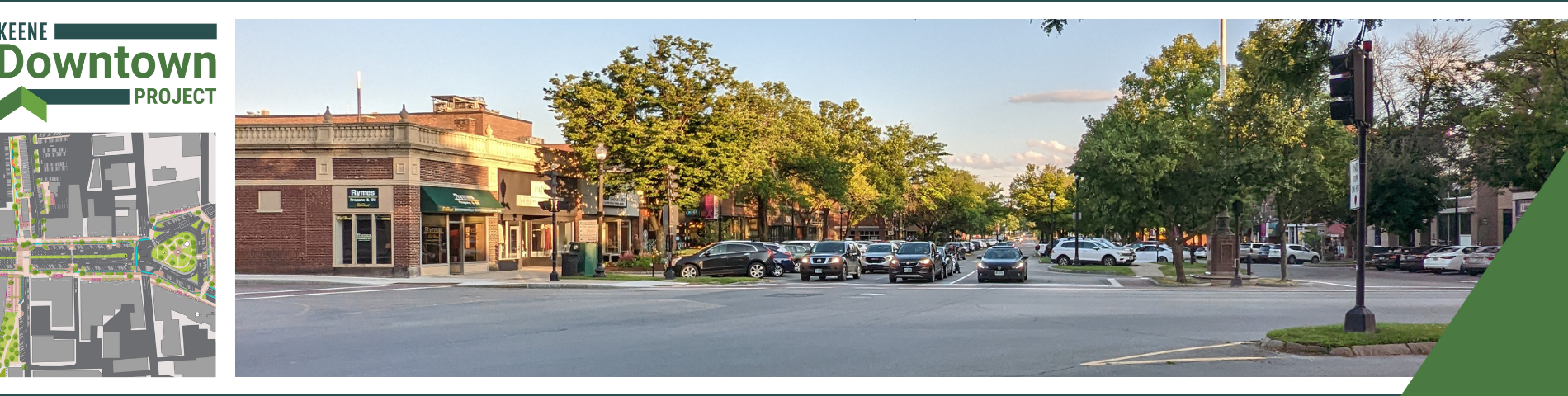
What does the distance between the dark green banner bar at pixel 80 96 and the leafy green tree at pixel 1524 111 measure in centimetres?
3451

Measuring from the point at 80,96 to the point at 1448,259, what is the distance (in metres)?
46.2

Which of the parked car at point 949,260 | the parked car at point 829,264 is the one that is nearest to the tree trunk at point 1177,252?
the parked car at point 949,260

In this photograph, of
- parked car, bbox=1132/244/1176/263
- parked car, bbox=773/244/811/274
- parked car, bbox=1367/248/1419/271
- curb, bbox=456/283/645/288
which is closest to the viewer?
curb, bbox=456/283/645/288

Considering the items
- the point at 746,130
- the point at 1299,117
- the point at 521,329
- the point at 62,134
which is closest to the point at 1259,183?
the point at 1299,117

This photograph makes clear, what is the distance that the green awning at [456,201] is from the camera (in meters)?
35.2

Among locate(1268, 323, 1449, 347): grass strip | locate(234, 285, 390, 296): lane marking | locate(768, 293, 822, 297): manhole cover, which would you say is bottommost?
locate(234, 285, 390, 296): lane marking

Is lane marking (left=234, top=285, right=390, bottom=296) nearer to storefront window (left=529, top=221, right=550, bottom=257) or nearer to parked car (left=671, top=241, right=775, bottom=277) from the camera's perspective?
parked car (left=671, top=241, right=775, bottom=277)

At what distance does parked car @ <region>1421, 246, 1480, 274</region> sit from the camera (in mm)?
42594

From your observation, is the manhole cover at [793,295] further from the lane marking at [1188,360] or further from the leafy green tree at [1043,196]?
the leafy green tree at [1043,196]

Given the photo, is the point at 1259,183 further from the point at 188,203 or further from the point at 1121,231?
the point at 188,203

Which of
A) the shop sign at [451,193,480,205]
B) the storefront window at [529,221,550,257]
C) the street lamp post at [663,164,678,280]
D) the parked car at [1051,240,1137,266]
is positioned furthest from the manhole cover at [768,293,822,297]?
the parked car at [1051,240,1137,266]

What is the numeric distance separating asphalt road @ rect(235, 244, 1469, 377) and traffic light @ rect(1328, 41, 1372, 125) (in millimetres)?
3088

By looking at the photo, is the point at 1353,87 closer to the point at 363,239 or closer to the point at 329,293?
the point at 329,293
